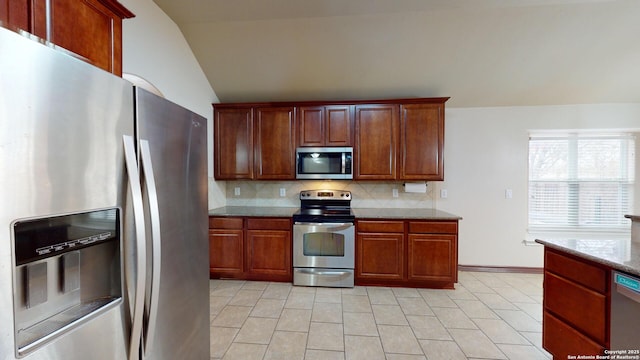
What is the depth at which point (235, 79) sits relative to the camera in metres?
3.24

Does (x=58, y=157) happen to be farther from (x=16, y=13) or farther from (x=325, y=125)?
(x=325, y=125)

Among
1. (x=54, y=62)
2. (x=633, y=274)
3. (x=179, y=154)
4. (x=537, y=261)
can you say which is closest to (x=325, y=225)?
(x=179, y=154)

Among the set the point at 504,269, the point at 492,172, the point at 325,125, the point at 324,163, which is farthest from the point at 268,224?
the point at 504,269

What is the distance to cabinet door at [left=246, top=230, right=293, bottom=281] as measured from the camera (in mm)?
3043

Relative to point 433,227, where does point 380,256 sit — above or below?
below

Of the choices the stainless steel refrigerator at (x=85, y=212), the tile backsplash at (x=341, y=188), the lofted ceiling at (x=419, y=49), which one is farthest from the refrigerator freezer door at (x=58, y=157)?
the tile backsplash at (x=341, y=188)

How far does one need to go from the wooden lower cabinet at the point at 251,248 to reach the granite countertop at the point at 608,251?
243 centimetres

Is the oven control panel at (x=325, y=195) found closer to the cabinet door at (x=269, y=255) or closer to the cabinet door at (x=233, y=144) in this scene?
the cabinet door at (x=269, y=255)

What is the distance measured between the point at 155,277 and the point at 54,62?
72 cm

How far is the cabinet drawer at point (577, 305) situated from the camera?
138 centimetres

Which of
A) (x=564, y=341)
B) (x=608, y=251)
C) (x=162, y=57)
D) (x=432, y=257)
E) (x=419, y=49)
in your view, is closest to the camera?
(x=608, y=251)

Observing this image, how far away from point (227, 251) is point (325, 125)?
6.62ft

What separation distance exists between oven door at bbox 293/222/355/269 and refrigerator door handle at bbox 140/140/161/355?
82.8 inches

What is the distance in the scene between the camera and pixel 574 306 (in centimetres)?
154
